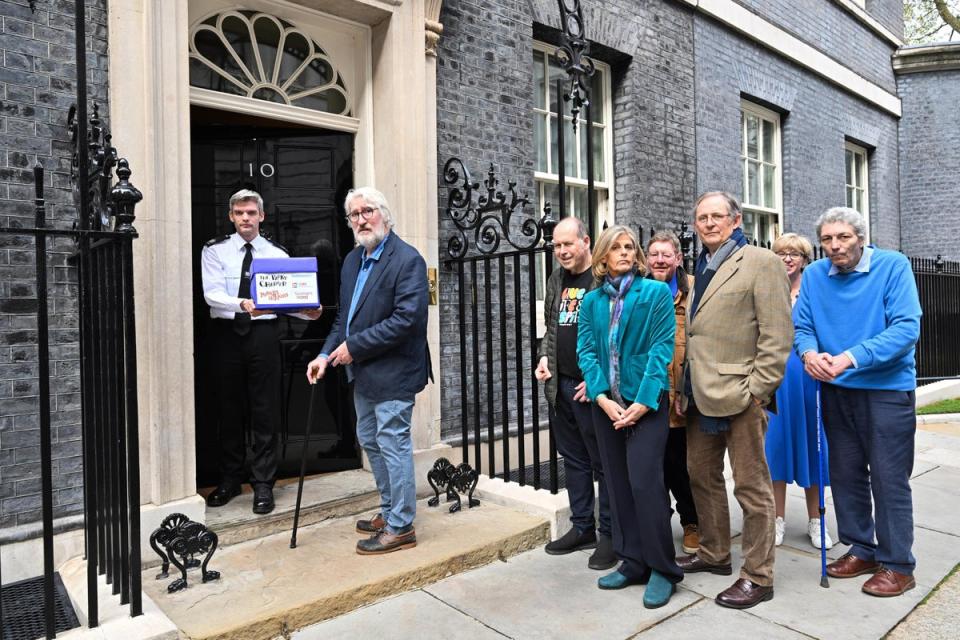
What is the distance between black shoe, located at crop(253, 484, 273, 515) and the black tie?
934 mm

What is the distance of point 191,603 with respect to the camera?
316cm

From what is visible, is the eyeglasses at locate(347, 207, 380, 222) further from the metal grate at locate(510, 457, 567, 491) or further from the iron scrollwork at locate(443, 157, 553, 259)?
the metal grate at locate(510, 457, 567, 491)

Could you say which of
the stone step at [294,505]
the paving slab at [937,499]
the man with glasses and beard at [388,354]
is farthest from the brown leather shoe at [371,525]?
the paving slab at [937,499]

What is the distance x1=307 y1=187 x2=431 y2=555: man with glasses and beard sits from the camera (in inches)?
144

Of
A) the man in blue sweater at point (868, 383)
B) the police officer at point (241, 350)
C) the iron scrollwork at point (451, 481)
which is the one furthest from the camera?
the iron scrollwork at point (451, 481)

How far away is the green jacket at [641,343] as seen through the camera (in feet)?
10.7

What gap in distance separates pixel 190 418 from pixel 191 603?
1.11m

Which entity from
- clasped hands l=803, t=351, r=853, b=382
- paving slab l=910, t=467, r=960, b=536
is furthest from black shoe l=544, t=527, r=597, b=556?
paving slab l=910, t=467, r=960, b=536

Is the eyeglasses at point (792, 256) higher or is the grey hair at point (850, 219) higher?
the grey hair at point (850, 219)

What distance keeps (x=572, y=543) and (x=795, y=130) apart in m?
7.60

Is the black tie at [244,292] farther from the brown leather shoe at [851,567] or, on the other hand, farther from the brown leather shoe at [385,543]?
the brown leather shoe at [851,567]

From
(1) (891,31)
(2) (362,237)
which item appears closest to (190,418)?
(2) (362,237)

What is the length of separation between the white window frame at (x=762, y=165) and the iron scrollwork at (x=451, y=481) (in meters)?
5.86

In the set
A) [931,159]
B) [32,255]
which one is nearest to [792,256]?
[32,255]
